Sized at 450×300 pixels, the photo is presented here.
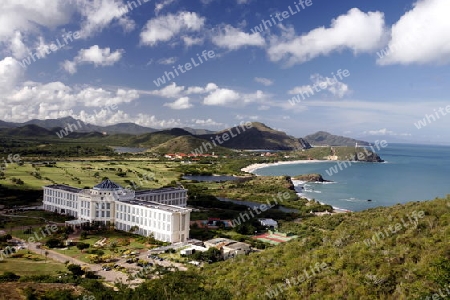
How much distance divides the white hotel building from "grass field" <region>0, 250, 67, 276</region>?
11341mm

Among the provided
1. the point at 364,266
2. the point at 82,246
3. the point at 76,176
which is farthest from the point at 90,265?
the point at 76,176

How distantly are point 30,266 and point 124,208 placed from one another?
14.5m

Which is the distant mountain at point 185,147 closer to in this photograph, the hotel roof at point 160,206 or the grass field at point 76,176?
the grass field at point 76,176

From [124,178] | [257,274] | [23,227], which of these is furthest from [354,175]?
[257,274]

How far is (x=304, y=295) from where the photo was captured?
14.8 meters

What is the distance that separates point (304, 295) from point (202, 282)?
20.9 ft

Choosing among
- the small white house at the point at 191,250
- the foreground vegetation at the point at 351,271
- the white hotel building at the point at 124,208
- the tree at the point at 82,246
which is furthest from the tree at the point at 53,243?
the foreground vegetation at the point at 351,271

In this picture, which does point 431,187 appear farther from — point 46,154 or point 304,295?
point 46,154

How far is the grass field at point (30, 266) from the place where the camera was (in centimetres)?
2713

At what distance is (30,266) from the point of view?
28594mm

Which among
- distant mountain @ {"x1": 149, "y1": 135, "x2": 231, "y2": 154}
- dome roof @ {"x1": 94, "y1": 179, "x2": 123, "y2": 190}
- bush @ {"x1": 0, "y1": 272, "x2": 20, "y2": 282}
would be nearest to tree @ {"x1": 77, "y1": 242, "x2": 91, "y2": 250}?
bush @ {"x1": 0, "y1": 272, "x2": 20, "y2": 282}

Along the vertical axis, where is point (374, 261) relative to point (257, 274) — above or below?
above

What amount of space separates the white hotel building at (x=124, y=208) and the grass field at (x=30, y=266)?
446 inches

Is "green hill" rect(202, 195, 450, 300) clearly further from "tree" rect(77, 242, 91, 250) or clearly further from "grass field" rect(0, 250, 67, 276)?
"tree" rect(77, 242, 91, 250)
